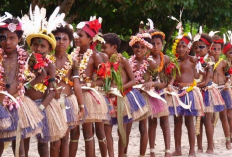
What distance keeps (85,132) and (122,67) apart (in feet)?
3.52

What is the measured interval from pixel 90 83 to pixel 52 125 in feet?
3.29

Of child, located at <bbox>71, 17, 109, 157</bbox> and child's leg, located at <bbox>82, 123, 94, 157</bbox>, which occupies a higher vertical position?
child, located at <bbox>71, 17, 109, 157</bbox>

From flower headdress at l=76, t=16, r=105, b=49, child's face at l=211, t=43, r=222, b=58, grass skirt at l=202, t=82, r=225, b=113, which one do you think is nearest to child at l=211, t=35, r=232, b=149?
child's face at l=211, t=43, r=222, b=58

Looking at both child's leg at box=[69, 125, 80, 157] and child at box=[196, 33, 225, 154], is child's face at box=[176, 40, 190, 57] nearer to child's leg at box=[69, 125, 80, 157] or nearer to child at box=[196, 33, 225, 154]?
child at box=[196, 33, 225, 154]

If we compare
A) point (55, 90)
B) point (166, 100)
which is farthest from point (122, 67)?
point (55, 90)

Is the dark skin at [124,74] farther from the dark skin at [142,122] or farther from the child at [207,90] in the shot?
the child at [207,90]

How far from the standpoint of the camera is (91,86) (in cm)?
621

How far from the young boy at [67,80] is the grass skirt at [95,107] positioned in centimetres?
25

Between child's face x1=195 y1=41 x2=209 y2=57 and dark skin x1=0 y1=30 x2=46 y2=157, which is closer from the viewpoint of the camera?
dark skin x1=0 y1=30 x2=46 y2=157

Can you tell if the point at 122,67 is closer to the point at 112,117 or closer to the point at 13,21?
the point at 112,117

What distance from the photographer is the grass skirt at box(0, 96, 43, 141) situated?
4957 mm

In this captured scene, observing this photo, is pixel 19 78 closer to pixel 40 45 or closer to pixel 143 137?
pixel 40 45

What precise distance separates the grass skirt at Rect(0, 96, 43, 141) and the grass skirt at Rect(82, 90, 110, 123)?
39.3 inches

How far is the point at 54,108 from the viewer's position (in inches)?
214
